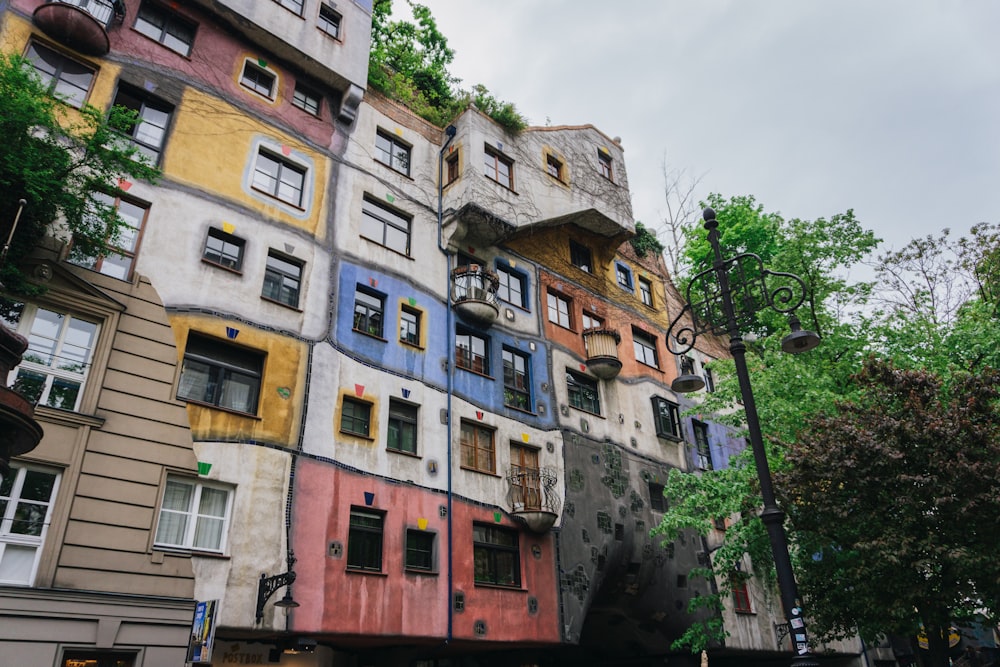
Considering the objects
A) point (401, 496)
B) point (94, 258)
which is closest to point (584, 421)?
point (401, 496)

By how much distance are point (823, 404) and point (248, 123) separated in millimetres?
14671

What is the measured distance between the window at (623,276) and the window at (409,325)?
10247mm

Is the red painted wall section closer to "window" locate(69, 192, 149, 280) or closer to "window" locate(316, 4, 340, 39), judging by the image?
"window" locate(69, 192, 149, 280)

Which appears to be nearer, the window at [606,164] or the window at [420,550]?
the window at [420,550]

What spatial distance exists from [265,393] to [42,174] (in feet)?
17.9

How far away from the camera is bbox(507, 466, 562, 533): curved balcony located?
660 inches

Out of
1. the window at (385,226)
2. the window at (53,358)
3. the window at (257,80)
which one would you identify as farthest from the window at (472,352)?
the window at (53,358)

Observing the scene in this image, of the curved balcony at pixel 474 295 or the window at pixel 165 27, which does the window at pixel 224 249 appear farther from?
the curved balcony at pixel 474 295

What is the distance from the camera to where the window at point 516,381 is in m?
18.7

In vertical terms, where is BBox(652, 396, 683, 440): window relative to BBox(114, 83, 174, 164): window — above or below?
below

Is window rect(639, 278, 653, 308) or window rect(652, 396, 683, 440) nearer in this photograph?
window rect(652, 396, 683, 440)

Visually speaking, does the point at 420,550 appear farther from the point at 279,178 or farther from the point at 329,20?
the point at 329,20

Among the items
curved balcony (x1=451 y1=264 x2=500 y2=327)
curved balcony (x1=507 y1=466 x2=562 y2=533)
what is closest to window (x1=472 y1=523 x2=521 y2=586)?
curved balcony (x1=507 y1=466 x2=562 y2=533)

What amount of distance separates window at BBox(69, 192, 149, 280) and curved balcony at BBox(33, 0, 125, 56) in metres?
3.26
